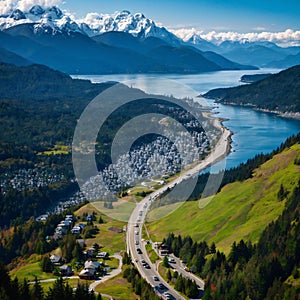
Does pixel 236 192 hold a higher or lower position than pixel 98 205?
higher

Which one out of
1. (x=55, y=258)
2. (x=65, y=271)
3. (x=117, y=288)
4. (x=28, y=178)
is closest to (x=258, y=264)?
(x=117, y=288)

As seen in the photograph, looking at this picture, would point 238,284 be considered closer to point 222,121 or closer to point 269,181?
point 269,181

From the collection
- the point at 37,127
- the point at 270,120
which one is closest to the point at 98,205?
the point at 37,127

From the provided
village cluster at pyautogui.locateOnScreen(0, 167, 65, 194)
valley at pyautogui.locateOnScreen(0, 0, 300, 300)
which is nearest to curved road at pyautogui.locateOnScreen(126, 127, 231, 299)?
valley at pyautogui.locateOnScreen(0, 0, 300, 300)

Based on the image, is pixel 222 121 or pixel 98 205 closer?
pixel 98 205

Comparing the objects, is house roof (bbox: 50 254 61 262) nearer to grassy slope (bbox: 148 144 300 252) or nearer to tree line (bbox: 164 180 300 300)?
grassy slope (bbox: 148 144 300 252)

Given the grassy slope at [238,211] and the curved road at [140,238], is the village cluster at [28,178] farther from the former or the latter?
the grassy slope at [238,211]

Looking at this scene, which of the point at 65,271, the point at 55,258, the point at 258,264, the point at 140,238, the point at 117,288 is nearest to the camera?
the point at 258,264

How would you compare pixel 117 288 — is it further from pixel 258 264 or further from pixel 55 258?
pixel 258 264
